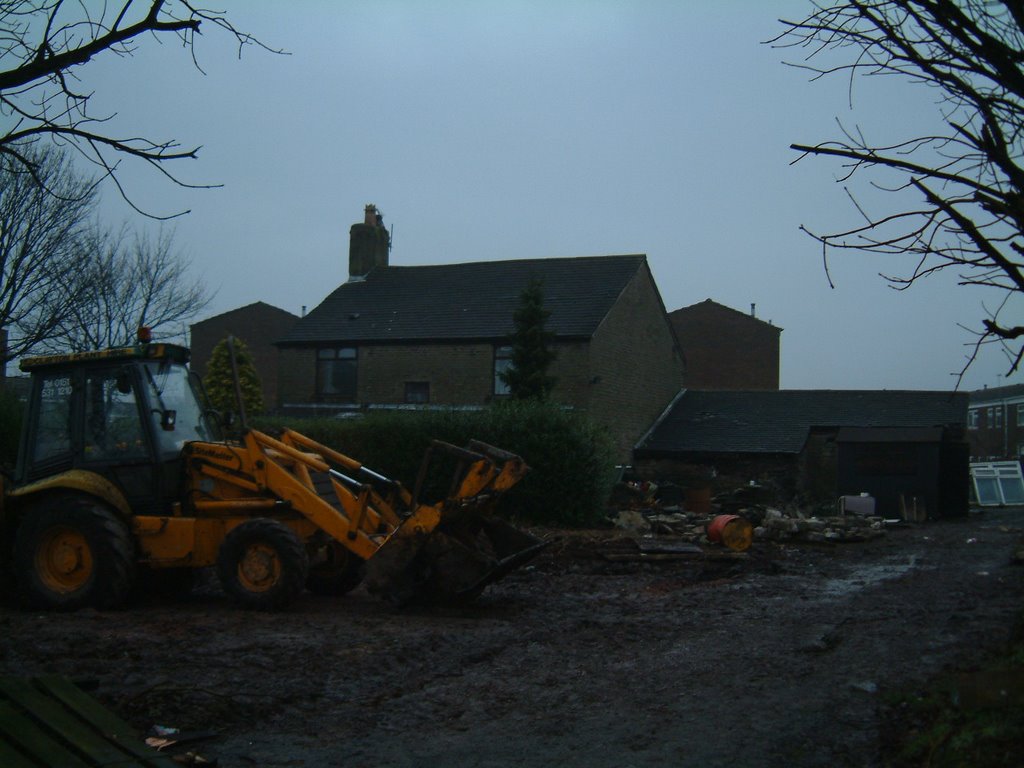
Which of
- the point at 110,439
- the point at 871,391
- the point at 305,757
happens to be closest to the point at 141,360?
the point at 110,439

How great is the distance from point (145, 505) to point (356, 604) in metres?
2.46

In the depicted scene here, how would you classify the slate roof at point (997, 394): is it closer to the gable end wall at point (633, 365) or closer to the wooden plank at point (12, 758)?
the gable end wall at point (633, 365)

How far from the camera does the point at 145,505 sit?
1102cm

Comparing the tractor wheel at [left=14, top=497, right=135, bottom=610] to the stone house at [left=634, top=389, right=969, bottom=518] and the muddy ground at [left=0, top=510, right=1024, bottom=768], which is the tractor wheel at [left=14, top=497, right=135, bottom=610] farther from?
the stone house at [left=634, top=389, right=969, bottom=518]

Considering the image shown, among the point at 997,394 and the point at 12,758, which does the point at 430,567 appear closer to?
the point at 12,758

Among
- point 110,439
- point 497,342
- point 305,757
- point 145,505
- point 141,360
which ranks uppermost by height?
point 497,342

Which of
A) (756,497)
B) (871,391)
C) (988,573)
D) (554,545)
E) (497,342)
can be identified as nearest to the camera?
(988,573)

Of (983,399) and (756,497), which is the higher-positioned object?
(983,399)

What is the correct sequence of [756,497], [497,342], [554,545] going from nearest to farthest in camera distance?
[554,545] < [756,497] < [497,342]

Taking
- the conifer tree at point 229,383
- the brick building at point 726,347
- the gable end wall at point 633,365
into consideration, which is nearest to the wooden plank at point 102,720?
the conifer tree at point 229,383

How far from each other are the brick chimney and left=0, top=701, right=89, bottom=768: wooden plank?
117 ft

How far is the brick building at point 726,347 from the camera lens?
159ft

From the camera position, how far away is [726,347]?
48969 millimetres

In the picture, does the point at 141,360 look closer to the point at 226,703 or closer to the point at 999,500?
the point at 226,703
